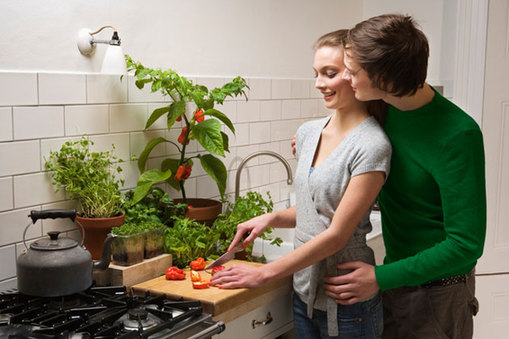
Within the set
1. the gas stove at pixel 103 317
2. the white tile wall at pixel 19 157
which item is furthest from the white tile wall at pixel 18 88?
the gas stove at pixel 103 317

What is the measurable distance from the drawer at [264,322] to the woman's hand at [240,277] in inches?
5.7

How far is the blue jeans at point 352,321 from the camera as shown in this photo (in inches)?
72.7

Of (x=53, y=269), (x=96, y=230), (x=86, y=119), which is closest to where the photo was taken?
(x=53, y=269)

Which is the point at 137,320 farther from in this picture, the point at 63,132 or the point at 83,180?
the point at 63,132

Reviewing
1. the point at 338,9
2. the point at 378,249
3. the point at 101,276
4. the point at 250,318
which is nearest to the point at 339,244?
the point at 250,318

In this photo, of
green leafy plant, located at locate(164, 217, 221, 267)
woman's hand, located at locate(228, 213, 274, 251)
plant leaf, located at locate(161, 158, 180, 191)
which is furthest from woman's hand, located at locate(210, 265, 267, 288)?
plant leaf, located at locate(161, 158, 180, 191)

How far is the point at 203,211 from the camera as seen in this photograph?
7.68 feet

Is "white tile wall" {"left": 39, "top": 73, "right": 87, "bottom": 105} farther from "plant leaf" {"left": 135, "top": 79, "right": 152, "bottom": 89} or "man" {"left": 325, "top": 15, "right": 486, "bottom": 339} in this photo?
"man" {"left": 325, "top": 15, "right": 486, "bottom": 339}

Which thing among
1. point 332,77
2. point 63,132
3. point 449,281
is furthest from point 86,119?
point 449,281

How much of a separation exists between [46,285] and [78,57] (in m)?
0.83

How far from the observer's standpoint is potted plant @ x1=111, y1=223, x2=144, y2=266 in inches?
77.2

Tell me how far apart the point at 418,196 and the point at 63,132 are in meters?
1.19

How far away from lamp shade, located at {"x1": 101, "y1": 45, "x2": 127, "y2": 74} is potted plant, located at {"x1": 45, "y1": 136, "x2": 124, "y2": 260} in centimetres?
28

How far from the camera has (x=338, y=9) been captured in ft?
12.5
